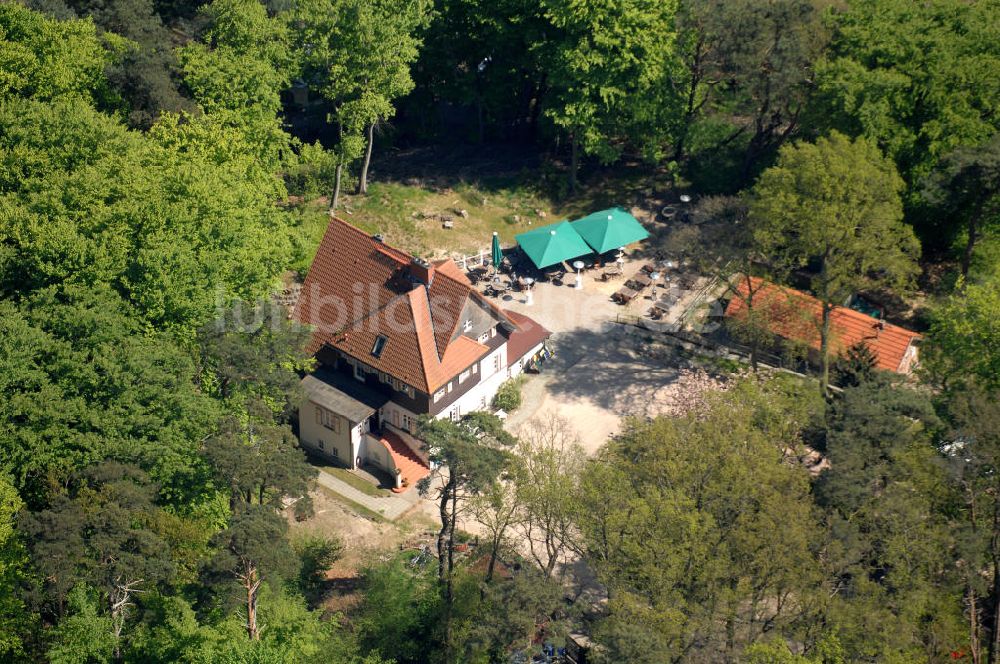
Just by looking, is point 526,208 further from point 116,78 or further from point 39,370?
point 39,370

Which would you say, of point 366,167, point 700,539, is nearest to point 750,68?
point 366,167

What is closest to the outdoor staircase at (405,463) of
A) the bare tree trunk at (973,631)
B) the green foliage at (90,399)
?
the green foliage at (90,399)

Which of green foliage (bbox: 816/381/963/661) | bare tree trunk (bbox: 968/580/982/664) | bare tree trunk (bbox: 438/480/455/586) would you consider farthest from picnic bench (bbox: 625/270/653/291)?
bare tree trunk (bbox: 968/580/982/664)

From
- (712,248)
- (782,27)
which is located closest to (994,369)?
(712,248)

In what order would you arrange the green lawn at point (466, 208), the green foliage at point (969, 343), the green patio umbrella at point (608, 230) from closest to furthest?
1. the green foliage at point (969, 343)
2. the green patio umbrella at point (608, 230)
3. the green lawn at point (466, 208)

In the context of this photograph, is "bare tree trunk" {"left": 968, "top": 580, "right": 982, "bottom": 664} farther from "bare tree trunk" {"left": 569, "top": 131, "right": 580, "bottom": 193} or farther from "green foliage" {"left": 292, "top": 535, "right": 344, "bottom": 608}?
"bare tree trunk" {"left": 569, "top": 131, "right": 580, "bottom": 193}

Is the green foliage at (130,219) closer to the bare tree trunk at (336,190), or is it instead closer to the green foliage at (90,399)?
the green foliage at (90,399)
